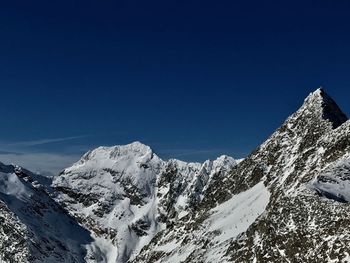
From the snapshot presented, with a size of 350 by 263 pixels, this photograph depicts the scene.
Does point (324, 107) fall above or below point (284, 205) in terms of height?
above

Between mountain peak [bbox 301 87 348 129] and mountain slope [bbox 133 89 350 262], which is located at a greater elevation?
mountain peak [bbox 301 87 348 129]

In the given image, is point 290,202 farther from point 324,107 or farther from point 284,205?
point 324,107

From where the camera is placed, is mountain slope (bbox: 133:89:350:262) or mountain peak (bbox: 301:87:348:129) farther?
mountain peak (bbox: 301:87:348:129)

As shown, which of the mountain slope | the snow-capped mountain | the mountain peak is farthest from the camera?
the mountain peak

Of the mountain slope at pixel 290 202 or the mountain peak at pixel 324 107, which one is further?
the mountain peak at pixel 324 107

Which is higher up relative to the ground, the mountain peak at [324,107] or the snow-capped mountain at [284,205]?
the mountain peak at [324,107]

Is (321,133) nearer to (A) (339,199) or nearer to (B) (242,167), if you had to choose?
(B) (242,167)

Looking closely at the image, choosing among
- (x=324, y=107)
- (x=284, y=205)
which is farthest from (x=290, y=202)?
(x=324, y=107)

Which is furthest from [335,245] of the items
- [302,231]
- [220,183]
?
[220,183]
